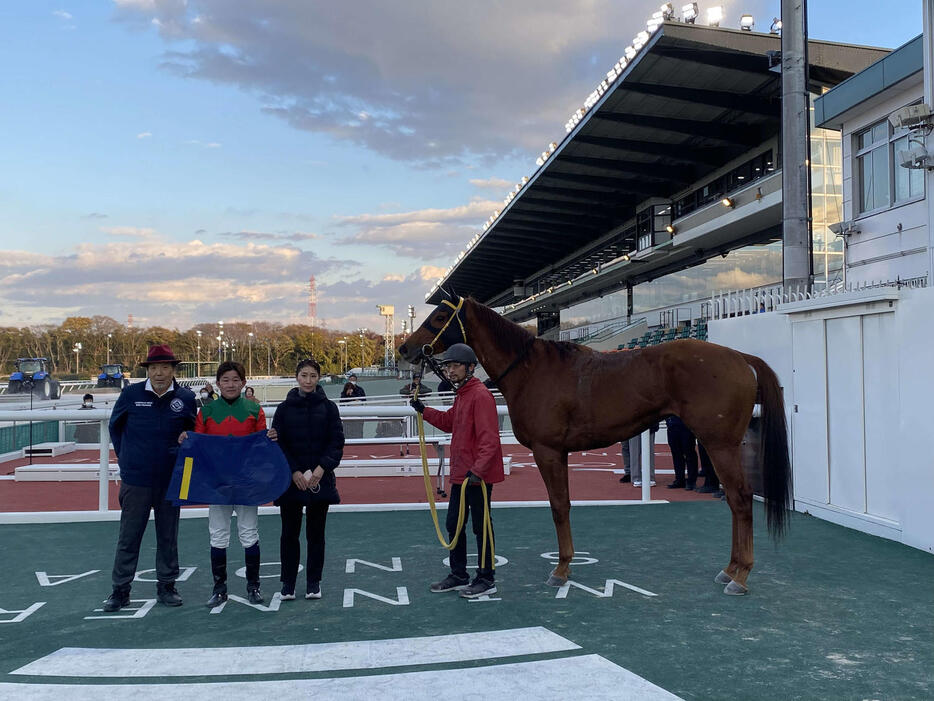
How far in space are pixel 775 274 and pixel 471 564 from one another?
22.5 meters

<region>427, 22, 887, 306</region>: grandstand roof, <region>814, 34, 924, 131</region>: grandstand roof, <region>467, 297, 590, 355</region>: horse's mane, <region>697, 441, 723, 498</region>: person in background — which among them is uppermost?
<region>427, 22, 887, 306</region>: grandstand roof

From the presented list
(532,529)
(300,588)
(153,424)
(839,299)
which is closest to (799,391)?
(839,299)

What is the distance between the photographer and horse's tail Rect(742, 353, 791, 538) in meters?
4.69

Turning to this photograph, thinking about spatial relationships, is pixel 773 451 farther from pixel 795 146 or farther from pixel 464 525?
pixel 795 146

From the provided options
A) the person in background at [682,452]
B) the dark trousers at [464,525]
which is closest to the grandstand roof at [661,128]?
the person in background at [682,452]

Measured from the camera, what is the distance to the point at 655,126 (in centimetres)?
2511

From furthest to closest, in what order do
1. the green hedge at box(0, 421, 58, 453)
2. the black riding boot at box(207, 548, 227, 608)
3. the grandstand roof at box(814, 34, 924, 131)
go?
1. the grandstand roof at box(814, 34, 924, 131)
2. the green hedge at box(0, 421, 58, 453)
3. the black riding boot at box(207, 548, 227, 608)

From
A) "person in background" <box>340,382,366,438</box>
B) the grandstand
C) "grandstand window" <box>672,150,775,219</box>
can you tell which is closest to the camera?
"person in background" <box>340,382,366,438</box>

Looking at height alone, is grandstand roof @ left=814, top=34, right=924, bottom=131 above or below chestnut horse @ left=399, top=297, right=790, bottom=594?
above

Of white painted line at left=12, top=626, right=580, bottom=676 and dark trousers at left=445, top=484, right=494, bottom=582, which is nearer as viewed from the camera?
white painted line at left=12, top=626, right=580, bottom=676

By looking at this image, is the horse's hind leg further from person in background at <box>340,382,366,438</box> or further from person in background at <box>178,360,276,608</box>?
person in background at <box>340,382,366,438</box>

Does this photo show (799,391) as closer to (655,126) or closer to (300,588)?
(300,588)

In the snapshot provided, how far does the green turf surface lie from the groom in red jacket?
0.22 m

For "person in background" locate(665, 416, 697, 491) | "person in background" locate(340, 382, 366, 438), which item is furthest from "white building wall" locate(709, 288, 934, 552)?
"person in background" locate(340, 382, 366, 438)
